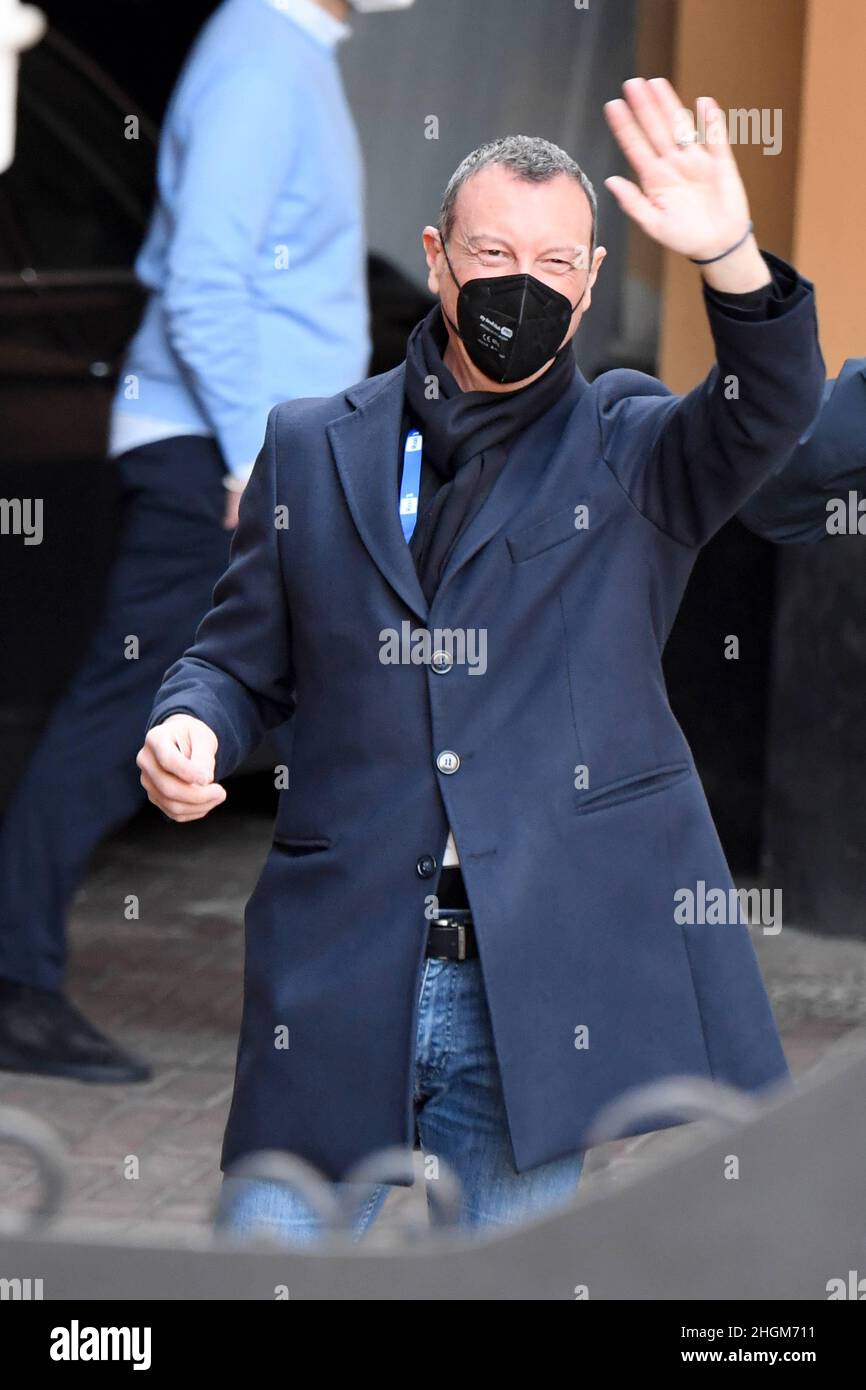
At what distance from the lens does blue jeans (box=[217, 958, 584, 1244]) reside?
2.25 meters

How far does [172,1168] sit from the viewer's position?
4078mm

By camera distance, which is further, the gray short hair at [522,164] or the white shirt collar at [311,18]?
the white shirt collar at [311,18]

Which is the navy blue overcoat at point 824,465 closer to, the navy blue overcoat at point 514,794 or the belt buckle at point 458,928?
the navy blue overcoat at point 514,794

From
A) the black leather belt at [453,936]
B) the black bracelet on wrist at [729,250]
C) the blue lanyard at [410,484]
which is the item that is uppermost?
the black bracelet on wrist at [729,250]

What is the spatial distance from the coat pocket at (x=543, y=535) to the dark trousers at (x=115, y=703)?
7.51 ft

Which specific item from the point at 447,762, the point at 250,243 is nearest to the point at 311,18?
the point at 250,243

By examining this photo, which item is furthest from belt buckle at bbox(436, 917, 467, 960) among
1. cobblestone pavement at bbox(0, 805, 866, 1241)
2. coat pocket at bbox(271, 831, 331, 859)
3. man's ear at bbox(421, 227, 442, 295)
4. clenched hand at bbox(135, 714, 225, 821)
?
cobblestone pavement at bbox(0, 805, 866, 1241)

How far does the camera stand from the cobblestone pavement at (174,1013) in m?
4.00

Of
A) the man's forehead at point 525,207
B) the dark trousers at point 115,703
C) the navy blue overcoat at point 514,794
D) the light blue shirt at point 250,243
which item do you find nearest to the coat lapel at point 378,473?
the navy blue overcoat at point 514,794

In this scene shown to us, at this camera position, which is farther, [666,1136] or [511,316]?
[666,1136]

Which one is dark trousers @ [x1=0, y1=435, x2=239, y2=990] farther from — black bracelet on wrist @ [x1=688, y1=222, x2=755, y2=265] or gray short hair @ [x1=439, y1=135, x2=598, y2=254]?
black bracelet on wrist @ [x1=688, y1=222, x2=755, y2=265]
